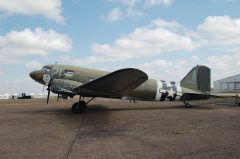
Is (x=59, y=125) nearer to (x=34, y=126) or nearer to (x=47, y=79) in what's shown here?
(x=34, y=126)

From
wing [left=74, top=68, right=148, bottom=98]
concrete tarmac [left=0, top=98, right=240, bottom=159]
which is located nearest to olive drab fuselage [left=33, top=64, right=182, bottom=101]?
wing [left=74, top=68, right=148, bottom=98]

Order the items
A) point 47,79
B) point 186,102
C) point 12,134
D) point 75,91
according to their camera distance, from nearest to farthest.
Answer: point 12,134 → point 75,91 → point 47,79 → point 186,102

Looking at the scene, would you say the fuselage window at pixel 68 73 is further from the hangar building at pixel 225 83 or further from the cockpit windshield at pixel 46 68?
the hangar building at pixel 225 83

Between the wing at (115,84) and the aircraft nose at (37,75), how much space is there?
320cm

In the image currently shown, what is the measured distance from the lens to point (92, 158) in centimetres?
701

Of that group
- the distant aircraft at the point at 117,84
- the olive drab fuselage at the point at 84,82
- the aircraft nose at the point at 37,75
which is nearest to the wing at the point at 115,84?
the distant aircraft at the point at 117,84

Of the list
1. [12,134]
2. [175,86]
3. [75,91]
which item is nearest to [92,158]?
[12,134]

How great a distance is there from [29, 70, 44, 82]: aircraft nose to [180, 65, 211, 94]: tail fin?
→ 1112 cm

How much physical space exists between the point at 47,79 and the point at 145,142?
11171 millimetres

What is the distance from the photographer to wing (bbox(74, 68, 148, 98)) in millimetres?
14886

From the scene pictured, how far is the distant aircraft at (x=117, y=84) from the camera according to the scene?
1593 cm

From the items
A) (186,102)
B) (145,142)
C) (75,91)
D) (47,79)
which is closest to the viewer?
(145,142)

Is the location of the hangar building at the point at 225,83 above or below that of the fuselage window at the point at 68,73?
above

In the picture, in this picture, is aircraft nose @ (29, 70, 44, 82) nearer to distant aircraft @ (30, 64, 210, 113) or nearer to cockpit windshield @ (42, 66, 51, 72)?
distant aircraft @ (30, 64, 210, 113)
